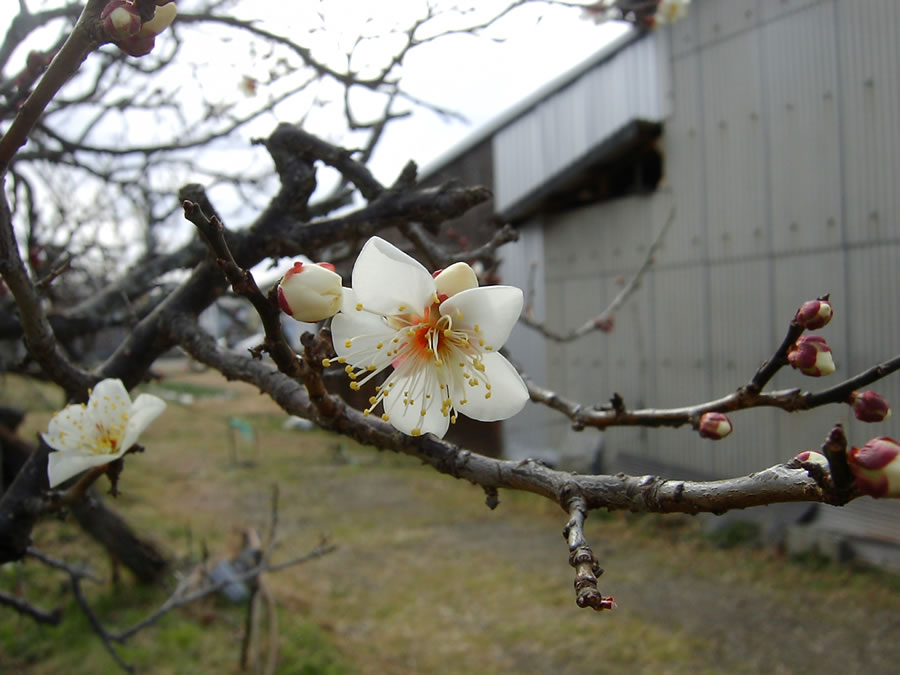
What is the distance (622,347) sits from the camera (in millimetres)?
6641

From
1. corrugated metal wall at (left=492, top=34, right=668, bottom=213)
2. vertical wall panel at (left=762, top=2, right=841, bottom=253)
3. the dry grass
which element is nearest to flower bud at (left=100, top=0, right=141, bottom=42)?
the dry grass

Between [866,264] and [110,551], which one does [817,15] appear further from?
[110,551]

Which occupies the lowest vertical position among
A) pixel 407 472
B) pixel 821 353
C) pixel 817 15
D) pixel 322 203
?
pixel 407 472

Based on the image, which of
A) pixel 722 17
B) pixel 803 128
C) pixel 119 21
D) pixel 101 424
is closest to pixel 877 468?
pixel 119 21

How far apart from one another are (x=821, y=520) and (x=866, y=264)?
6.52ft

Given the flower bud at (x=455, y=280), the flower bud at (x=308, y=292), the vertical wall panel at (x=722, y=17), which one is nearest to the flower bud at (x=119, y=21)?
the flower bud at (x=308, y=292)

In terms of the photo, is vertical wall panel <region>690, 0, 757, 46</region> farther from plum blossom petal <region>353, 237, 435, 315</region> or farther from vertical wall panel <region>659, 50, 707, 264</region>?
plum blossom petal <region>353, 237, 435, 315</region>

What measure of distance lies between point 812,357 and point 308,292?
2.40ft

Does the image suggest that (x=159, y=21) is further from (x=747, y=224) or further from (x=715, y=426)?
(x=747, y=224)

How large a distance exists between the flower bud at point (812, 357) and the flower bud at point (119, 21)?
0.97 metres

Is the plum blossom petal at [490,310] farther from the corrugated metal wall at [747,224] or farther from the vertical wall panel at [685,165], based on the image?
the vertical wall panel at [685,165]

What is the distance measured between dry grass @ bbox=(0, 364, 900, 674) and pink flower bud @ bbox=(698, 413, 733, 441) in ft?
10.6

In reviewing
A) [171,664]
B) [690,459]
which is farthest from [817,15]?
[171,664]

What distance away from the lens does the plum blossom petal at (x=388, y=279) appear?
2.50 feet
